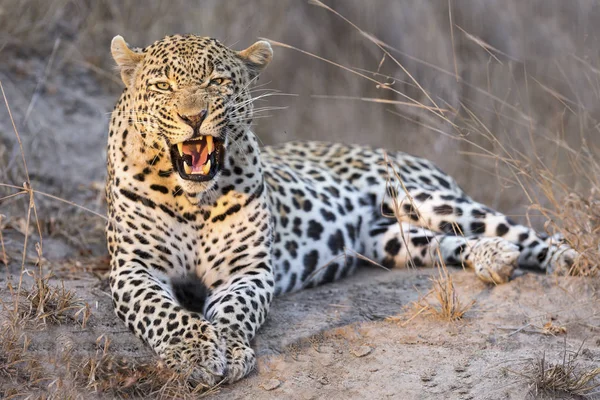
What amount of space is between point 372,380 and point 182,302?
1.84 metres

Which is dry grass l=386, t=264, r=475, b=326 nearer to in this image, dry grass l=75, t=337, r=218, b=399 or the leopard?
the leopard

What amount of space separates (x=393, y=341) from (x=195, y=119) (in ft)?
6.44

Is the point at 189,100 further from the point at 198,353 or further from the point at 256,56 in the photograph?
the point at 198,353

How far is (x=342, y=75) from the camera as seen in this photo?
1341 cm

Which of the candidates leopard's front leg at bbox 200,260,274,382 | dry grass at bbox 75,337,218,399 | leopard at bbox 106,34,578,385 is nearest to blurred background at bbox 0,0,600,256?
leopard at bbox 106,34,578,385

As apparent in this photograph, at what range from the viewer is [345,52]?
1346cm

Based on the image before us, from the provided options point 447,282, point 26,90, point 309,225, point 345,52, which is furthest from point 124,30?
point 447,282

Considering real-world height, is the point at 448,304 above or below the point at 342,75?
below

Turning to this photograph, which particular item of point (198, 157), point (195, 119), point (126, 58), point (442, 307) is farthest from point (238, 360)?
point (126, 58)

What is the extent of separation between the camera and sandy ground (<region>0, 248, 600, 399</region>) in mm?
5266

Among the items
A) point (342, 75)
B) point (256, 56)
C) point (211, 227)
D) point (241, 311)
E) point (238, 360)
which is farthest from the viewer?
point (342, 75)

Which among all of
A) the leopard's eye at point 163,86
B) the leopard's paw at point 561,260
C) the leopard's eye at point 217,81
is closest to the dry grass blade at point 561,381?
the leopard's paw at point 561,260

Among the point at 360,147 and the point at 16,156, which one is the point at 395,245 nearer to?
the point at 360,147

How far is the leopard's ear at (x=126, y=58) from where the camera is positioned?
6340 millimetres
